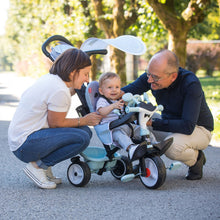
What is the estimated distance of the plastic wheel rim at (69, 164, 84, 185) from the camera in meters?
4.05

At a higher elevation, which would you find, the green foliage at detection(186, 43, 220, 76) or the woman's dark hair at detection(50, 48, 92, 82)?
the woman's dark hair at detection(50, 48, 92, 82)

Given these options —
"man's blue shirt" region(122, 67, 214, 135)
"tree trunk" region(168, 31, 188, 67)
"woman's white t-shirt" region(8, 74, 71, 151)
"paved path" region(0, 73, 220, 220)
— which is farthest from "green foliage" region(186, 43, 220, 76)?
"woman's white t-shirt" region(8, 74, 71, 151)

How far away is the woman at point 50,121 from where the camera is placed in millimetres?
3703

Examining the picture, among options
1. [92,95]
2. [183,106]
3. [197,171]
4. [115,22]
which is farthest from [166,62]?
[115,22]

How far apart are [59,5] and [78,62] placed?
1730 cm

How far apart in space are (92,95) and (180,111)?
3.18 feet

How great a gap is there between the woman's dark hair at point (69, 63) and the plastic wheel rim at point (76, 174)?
93 centimetres

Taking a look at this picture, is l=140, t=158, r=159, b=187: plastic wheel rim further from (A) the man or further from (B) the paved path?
(A) the man

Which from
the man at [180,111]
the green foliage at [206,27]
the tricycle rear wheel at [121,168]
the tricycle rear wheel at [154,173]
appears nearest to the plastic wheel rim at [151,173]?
the tricycle rear wheel at [154,173]

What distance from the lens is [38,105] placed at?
12.2 ft

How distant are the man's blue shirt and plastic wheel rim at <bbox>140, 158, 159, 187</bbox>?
0.50 metres

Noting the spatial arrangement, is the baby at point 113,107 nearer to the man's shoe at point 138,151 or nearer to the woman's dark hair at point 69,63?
the man's shoe at point 138,151

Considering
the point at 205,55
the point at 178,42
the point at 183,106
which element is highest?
the point at 183,106

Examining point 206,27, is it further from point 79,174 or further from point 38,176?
point 38,176
